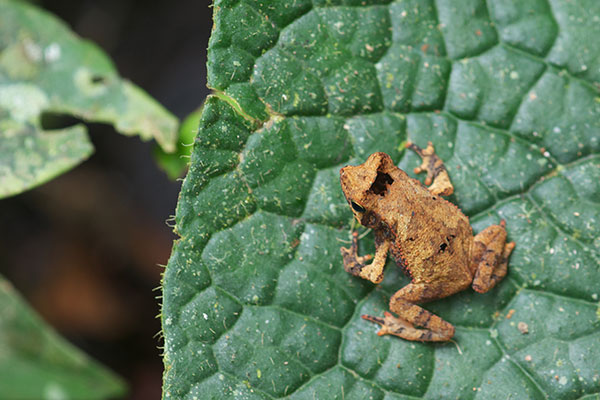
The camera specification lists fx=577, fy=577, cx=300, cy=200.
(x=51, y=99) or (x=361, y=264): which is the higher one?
(x=51, y=99)

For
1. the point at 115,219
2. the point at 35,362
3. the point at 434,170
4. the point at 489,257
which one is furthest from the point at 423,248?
the point at 115,219

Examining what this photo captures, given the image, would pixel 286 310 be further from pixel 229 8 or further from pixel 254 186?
pixel 229 8

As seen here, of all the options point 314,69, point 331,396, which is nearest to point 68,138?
point 314,69

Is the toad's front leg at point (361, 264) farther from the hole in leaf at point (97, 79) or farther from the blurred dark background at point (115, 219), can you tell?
the blurred dark background at point (115, 219)

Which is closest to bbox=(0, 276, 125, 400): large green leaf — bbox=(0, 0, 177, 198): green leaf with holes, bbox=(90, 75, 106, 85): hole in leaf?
bbox=(0, 0, 177, 198): green leaf with holes

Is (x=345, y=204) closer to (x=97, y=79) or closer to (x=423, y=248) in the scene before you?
(x=423, y=248)

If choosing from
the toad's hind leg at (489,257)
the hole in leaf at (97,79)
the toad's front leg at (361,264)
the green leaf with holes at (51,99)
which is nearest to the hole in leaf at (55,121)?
the green leaf with holes at (51,99)
